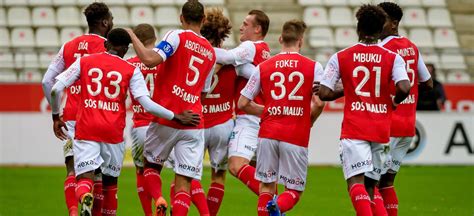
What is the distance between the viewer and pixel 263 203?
10.8m

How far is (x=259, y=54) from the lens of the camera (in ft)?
39.1

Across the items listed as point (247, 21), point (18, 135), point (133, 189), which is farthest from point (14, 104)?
point (247, 21)

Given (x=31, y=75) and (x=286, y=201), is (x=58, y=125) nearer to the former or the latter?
(x=286, y=201)

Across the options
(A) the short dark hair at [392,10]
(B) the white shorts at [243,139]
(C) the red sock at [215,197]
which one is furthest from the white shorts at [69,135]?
(A) the short dark hair at [392,10]

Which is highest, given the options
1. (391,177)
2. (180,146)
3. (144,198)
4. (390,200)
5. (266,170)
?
(180,146)

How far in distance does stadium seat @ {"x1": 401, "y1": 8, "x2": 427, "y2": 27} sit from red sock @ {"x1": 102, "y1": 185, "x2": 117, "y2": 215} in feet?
61.5

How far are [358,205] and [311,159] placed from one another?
40.1 ft

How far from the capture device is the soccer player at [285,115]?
34.9 feet

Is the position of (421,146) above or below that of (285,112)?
below

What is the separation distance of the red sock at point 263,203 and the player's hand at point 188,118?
1.03m

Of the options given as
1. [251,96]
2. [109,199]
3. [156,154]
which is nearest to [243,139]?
[251,96]

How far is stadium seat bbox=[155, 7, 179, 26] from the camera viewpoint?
2669 cm

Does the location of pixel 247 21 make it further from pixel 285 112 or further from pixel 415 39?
pixel 415 39

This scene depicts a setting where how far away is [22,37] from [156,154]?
621 inches
